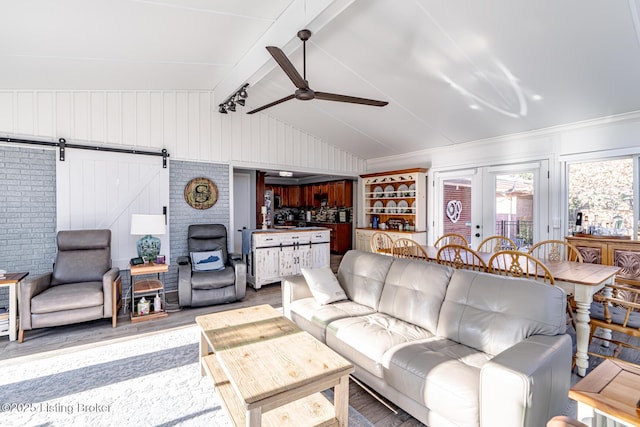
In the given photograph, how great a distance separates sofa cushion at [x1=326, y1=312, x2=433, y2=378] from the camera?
2.11 m

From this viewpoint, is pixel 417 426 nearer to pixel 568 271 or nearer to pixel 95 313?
pixel 568 271

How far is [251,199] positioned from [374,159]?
9.89 feet

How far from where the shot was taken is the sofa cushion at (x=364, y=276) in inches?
117

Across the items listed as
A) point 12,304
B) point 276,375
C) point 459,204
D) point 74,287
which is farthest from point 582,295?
point 12,304

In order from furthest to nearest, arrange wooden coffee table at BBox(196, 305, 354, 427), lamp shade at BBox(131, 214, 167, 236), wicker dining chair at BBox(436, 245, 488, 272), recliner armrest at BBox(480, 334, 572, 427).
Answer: lamp shade at BBox(131, 214, 167, 236) < wicker dining chair at BBox(436, 245, 488, 272) < wooden coffee table at BBox(196, 305, 354, 427) < recliner armrest at BBox(480, 334, 572, 427)

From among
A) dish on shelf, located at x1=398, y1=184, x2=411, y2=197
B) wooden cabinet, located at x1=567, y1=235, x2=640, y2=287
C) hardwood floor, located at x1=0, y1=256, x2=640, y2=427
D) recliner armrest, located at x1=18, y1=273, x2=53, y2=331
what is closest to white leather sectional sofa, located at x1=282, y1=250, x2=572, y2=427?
hardwood floor, located at x1=0, y1=256, x2=640, y2=427

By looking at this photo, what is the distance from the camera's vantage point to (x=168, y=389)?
2.34 meters

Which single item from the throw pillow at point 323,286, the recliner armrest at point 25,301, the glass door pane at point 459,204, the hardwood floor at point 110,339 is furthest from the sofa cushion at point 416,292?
the recliner armrest at point 25,301

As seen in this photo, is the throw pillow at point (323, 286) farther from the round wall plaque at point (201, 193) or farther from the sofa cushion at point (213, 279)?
the round wall plaque at point (201, 193)

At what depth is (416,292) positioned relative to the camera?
2.59 m

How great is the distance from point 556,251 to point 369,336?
9.64 feet

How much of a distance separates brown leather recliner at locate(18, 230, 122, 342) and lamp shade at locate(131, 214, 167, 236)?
42 centimetres

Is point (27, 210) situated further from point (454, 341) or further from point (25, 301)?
point (454, 341)

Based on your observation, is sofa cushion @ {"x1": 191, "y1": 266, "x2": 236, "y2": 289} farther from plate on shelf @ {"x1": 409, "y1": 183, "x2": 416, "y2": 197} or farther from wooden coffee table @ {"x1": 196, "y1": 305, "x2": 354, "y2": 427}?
plate on shelf @ {"x1": 409, "y1": 183, "x2": 416, "y2": 197}
